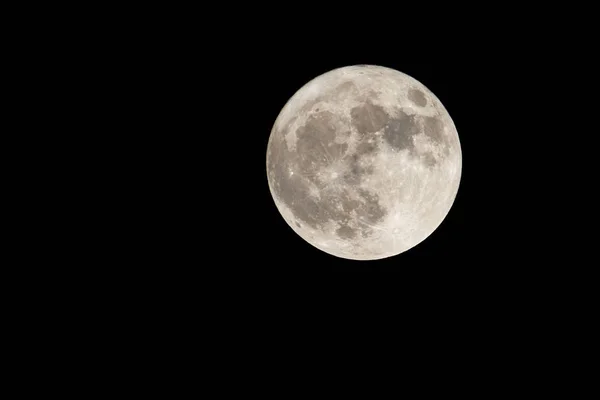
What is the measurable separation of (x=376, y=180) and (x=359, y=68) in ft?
4.58

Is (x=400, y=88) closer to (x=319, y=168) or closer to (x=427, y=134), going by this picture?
(x=427, y=134)

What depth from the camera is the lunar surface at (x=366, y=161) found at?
4316mm

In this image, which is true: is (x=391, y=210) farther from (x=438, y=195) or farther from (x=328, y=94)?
(x=328, y=94)

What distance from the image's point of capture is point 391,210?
4.47 meters

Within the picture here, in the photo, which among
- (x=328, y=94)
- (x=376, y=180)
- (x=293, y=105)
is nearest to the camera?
(x=376, y=180)

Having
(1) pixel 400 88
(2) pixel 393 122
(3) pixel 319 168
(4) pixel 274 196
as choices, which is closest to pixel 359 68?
(1) pixel 400 88

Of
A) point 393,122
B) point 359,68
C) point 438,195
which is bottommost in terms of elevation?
point 438,195

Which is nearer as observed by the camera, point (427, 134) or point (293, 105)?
point (427, 134)

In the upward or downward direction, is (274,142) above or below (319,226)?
above

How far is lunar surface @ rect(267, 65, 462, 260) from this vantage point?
4.32m

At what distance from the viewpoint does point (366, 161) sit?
14.0 ft

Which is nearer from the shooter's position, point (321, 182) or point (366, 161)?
point (366, 161)

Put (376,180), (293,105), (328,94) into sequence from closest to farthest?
(376,180) < (328,94) < (293,105)

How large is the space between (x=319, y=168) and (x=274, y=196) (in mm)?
971
